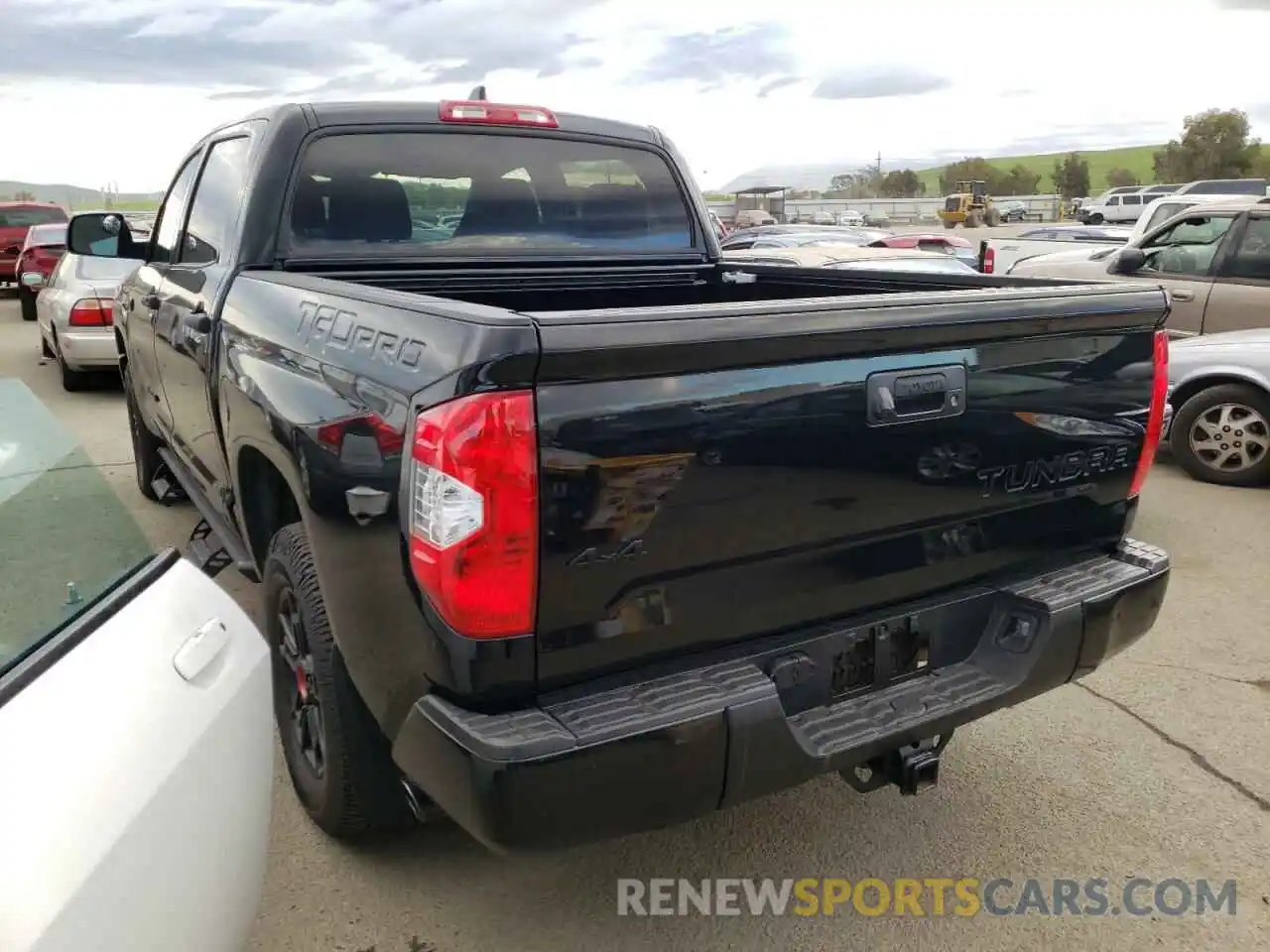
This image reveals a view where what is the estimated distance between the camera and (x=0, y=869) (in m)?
1.25

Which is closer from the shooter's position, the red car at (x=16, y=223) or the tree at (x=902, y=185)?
the red car at (x=16, y=223)

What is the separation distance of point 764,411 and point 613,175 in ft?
7.81

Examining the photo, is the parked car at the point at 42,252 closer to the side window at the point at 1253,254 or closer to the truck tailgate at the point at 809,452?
the side window at the point at 1253,254

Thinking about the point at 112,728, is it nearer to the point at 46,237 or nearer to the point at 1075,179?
the point at 46,237

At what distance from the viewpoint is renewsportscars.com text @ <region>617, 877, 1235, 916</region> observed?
274 centimetres

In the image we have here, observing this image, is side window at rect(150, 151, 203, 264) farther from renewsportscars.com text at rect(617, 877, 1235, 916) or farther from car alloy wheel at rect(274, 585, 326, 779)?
renewsportscars.com text at rect(617, 877, 1235, 916)

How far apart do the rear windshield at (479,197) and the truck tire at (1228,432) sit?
4.46 meters

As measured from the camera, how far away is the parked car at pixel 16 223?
65.2 ft

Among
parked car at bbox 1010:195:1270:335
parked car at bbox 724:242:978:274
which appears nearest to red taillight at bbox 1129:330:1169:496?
parked car at bbox 724:242:978:274

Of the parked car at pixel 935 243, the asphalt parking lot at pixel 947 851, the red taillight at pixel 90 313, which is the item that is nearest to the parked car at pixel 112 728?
the asphalt parking lot at pixel 947 851

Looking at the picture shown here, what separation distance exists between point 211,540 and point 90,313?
6.51 meters

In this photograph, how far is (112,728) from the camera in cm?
151

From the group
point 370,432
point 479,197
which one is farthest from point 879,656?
point 479,197

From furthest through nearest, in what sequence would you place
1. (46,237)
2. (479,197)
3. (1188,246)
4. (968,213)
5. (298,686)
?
A: (968,213)
(46,237)
(1188,246)
(479,197)
(298,686)
